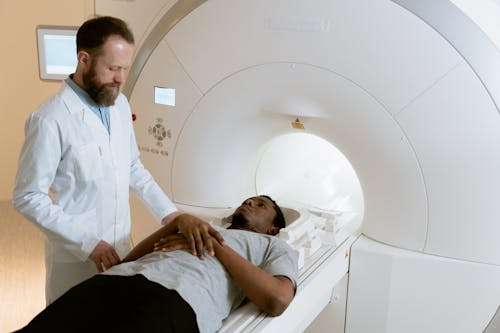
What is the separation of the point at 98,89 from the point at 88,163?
0.20 meters

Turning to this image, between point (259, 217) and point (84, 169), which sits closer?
point (84, 169)

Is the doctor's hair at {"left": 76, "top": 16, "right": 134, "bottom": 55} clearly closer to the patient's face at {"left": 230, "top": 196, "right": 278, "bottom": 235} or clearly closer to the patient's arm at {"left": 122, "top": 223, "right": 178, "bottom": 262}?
the patient's arm at {"left": 122, "top": 223, "right": 178, "bottom": 262}

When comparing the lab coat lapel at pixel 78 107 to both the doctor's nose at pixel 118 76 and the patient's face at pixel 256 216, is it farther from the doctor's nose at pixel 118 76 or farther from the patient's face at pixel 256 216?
the patient's face at pixel 256 216

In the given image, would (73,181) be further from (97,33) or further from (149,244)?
(97,33)

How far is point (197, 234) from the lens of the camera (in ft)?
5.01

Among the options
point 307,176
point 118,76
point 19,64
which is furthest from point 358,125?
point 19,64

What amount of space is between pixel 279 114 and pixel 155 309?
98 cm

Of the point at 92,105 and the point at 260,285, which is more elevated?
the point at 92,105

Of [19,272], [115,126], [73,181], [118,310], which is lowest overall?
[19,272]

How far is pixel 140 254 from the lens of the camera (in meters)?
1.63

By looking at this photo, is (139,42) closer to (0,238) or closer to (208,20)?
(208,20)

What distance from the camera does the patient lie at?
1.25 meters

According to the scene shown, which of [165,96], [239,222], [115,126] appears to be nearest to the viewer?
[115,126]

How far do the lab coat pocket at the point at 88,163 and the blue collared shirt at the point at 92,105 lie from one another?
0.10 meters
